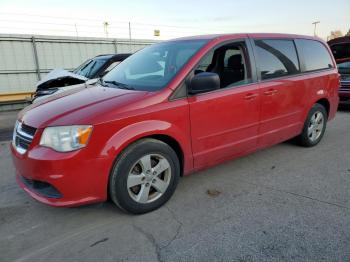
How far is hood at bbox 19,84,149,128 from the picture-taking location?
8.64 feet

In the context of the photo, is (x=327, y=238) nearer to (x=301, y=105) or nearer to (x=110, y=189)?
(x=110, y=189)

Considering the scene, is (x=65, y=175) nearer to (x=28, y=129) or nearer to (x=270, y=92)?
(x=28, y=129)

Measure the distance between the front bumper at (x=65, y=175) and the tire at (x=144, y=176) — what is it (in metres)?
0.12

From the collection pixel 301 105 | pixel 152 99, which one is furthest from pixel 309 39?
pixel 152 99

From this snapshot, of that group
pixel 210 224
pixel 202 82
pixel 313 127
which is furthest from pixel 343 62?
pixel 210 224

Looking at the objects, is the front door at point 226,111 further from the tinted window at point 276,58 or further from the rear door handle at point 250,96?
the tinted window at point 276,58

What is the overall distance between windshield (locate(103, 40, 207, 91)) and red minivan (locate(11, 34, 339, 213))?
0.02 metres

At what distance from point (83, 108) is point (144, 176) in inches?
33.9

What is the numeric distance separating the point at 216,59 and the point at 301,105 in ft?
5.19

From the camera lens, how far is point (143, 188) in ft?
9.64

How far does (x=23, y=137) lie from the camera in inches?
111

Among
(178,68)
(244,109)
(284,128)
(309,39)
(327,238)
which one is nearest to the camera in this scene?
(327,238)

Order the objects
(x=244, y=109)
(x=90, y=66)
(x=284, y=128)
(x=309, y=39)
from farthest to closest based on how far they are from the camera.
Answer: (x=90, y=66)
(x=309, y=39)
(x=284, y=128)
(x=244, y=109)

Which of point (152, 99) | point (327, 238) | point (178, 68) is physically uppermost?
point (178, 68)
